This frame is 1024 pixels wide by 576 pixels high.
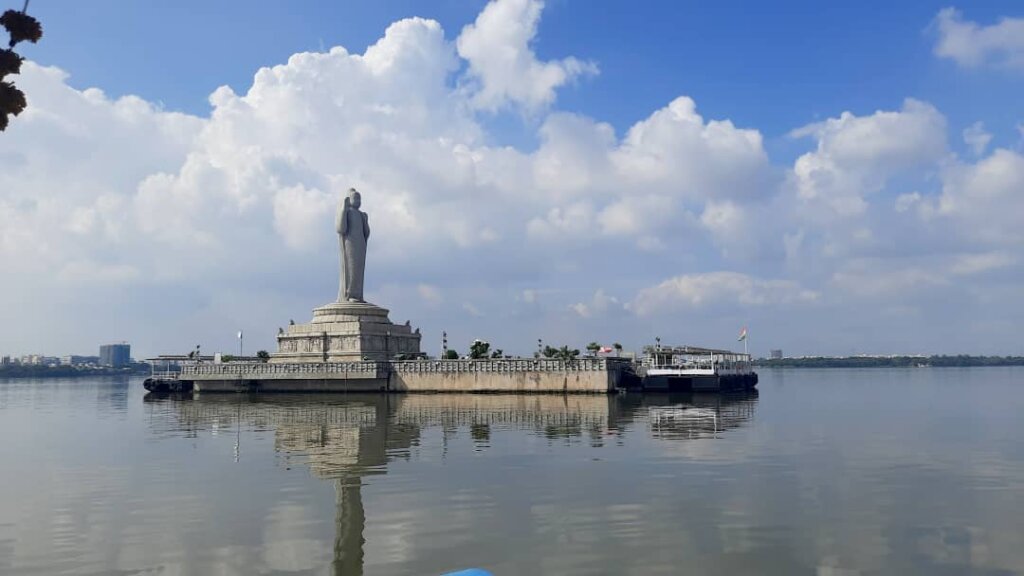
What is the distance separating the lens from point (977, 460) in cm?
2586

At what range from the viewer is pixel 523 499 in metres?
19.4

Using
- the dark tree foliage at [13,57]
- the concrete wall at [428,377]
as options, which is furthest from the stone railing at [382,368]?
the dark tree foliage at [13,57]

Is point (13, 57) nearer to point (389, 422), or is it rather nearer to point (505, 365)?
point (389, 422)

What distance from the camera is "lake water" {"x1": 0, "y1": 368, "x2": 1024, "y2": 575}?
46.5ft

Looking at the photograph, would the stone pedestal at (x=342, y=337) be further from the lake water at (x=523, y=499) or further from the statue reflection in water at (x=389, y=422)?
the lake water at (x=523, y=499)

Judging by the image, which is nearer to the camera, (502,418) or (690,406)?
(502,418)

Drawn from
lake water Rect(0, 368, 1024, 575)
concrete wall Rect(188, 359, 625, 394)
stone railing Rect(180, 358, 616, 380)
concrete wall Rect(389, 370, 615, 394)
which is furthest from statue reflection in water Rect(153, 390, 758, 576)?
stone railing Rect(180, 358, 616, 380)

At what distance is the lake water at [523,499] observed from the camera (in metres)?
14.2

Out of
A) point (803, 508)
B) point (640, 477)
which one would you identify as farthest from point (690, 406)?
point (803, 508)

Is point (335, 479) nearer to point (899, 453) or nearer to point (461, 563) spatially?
point (461, 563)

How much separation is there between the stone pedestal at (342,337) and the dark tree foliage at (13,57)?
70047mm

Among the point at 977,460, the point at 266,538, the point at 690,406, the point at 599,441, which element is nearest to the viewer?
the point at 266,538

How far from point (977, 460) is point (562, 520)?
1808 cm

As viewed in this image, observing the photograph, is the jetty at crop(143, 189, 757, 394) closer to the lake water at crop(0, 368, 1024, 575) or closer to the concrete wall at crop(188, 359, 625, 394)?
the concrete wall at crop(188, 359, 625, 394)
